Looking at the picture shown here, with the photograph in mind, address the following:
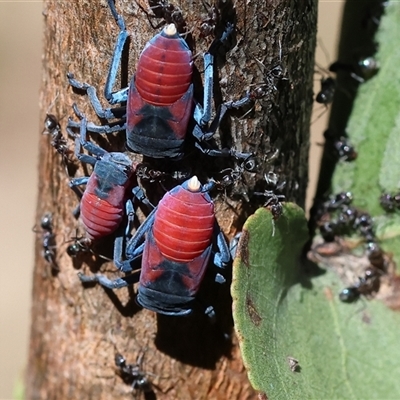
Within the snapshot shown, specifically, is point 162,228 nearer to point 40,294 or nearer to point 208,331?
point 208,331

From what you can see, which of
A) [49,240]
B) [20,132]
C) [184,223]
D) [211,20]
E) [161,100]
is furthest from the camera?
[20,132]

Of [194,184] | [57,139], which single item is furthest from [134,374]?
[57,139]

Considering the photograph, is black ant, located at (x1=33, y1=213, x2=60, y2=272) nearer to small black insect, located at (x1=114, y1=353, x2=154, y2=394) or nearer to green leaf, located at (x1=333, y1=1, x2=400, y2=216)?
small black insect, located at (x1=114, y1=353, x2=154, y2=394)

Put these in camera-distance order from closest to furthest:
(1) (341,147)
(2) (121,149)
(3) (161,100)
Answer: (3) (161,100)
(2) (121,149)
(1) (341,147)

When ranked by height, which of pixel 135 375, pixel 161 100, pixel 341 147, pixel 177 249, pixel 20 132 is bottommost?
pixel 20 132

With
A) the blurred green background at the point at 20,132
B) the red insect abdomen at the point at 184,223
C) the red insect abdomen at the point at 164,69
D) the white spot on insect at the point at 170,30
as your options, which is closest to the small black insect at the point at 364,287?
the red insect abdomen at the point at 184,223

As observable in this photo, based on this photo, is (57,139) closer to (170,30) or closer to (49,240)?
(49,240)

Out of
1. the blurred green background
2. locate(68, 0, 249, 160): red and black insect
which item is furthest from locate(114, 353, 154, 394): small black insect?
the blurred green background
